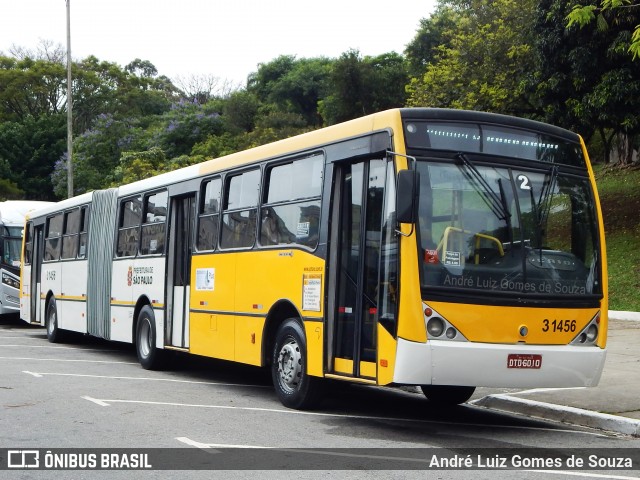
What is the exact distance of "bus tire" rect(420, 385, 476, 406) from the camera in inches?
445

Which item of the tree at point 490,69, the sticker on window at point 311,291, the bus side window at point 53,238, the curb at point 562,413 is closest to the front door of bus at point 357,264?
the sticker on window at point 311,291

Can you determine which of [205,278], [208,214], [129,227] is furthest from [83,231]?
[205,278]

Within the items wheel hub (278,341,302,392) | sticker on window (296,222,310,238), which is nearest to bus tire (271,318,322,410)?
wheel hub (278,341,302,392)

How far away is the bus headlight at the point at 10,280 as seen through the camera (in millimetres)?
26219

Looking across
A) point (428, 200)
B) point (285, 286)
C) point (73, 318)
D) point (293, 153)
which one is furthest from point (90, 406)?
point (73, 318)

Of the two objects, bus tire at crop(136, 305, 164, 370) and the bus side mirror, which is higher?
the bus side mirror

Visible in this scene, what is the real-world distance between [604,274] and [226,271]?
5.08 m

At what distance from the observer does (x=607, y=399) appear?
11.0 meters

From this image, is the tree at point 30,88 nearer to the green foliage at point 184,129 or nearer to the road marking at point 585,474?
the green foliage at point 184,129

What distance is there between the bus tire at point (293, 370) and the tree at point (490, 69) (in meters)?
20.3

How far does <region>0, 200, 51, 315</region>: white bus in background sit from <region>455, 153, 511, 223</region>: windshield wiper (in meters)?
18.7

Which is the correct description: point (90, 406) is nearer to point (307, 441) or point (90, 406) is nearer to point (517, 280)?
point (307, 441)

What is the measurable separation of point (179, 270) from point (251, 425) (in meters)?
5.34

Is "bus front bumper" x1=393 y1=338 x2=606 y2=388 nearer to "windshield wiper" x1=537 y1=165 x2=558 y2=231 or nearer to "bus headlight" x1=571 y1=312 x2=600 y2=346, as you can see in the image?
"bus headlight" x1=571 y1=312 x2=600 y2=346
